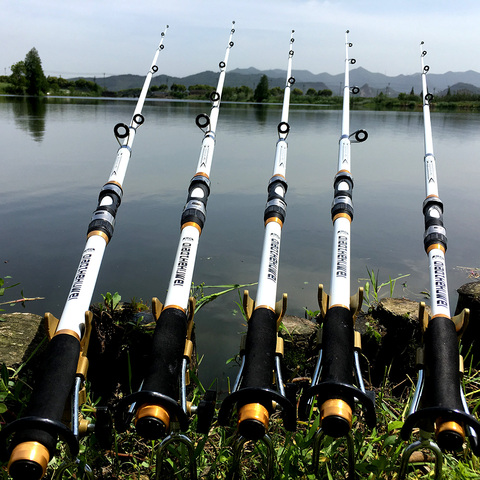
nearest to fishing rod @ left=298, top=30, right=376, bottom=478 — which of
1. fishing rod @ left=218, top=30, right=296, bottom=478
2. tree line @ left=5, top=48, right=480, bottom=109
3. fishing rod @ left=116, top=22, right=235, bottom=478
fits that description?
fishing rod @ left=218, top=30, right=296, bottom=478

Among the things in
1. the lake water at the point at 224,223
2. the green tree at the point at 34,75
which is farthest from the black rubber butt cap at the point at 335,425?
the green tree at the point at 34,75

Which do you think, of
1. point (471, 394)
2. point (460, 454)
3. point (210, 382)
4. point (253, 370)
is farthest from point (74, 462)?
point (471, 394)

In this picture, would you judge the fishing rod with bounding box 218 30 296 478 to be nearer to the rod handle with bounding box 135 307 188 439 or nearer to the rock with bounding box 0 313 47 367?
the rod handle with bounding box 135 307 188 439

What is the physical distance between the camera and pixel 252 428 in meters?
1.51

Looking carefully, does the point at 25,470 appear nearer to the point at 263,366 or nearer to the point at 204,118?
the point at 263,366

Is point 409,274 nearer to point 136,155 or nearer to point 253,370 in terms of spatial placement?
point 253,370

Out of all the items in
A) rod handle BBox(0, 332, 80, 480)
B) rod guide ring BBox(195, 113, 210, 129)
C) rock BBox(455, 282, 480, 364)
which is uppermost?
rod guide ring BBox(195, 113, 210, 129)

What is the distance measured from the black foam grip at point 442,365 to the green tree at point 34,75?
42857mm

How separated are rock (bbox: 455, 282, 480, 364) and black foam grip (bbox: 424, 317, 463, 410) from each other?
4.06 ft

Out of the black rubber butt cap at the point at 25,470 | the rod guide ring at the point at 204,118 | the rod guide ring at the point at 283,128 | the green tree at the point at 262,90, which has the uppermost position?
the green tree at the point at 262,90

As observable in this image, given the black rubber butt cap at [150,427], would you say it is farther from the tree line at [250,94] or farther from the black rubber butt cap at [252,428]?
the tree line at [250,94]

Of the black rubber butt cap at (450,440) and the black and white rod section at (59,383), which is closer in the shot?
the black and white rod section at (59,383)

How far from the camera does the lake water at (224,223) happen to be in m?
3.78

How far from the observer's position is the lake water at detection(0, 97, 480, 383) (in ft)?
12.4
